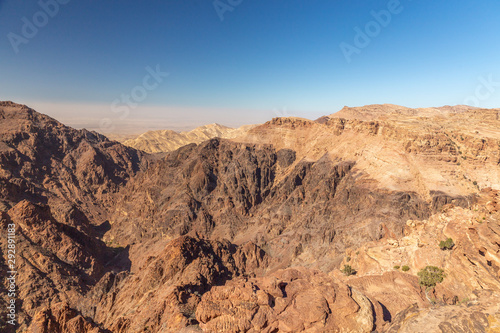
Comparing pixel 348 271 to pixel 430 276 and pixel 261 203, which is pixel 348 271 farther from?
pixel 261 203

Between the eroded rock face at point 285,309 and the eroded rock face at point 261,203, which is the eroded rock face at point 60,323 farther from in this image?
the eroded rock face at point 261,203

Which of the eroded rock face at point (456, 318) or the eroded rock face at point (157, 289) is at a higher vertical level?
the eroded rock face at point (456, 318)

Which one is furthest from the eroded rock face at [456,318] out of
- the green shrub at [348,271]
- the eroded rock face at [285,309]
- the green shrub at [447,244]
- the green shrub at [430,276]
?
the green shrub at [348,271]

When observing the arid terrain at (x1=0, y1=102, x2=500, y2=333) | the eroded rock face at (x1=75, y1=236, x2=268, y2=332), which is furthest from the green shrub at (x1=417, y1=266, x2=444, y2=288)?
the eroded rock face at (x1=75, y1=236, x2=268, y2=332)

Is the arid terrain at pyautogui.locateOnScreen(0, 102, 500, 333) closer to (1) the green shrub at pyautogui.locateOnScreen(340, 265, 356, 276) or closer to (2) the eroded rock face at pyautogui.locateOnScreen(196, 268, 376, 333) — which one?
(2) the eroded rock face at pyautogui.locateOnScreen(196, 268, 376, 333)

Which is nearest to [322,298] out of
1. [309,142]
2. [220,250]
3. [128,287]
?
[128,287]

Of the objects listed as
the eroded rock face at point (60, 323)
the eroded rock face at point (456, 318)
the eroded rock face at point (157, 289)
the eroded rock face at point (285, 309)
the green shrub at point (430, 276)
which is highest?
the eroded rock face at point (456, 318)
